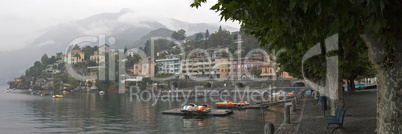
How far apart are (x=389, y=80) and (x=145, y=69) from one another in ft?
492

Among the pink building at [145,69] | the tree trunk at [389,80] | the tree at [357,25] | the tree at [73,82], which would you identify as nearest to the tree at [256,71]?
the pink building at [145,69]

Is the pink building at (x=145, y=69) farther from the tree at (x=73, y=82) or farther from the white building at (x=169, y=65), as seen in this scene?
the tree at (x=73, y=82)

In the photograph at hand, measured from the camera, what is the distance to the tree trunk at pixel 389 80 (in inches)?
240

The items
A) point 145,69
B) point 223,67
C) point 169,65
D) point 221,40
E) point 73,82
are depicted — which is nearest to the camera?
point 223,67

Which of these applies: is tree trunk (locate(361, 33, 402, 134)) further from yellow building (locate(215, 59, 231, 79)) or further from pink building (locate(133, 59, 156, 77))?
pink building (locate(133, 59, 156, 77))

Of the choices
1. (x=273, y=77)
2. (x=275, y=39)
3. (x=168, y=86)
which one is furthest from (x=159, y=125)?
(x=168, y=86)

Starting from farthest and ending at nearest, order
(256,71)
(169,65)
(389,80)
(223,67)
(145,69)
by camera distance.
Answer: (169,65), (145,69), (223,67), (256,71), (389,80)

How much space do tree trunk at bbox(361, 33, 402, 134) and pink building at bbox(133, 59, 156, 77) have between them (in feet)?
459

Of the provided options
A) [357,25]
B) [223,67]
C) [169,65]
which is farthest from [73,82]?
[357,25]

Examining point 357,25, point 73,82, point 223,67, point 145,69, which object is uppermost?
point 145,69

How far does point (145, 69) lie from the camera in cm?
15362

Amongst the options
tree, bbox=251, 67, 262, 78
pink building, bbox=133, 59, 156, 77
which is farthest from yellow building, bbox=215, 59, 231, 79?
pink building, bbox=133, 59, 156, 77

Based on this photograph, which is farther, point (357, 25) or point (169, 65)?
point (169, 65)

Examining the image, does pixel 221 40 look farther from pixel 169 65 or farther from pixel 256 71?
pixel 256 71
